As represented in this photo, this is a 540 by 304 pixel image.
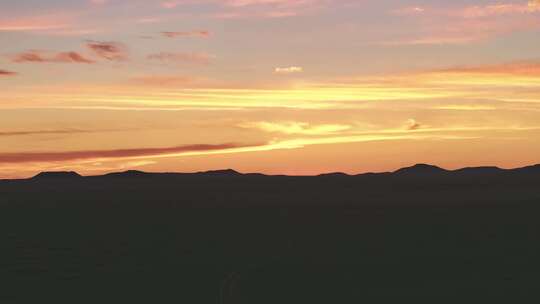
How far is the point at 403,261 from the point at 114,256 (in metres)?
14.4

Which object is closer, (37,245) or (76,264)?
(76,264)

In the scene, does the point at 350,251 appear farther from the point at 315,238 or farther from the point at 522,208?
the point at 522,208

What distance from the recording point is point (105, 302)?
1097 inches

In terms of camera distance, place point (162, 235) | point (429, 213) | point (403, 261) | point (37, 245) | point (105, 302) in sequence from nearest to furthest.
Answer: point (105, 302), point (403, 261), point (37, 245), point (162, 235), point (429, 213)

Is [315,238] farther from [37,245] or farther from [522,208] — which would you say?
[522,208]

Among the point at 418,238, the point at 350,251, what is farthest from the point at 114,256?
the point at 418,238

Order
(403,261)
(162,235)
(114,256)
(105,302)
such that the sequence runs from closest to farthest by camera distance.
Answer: (105,302)
(403,261)
(114,256)
(162,235)

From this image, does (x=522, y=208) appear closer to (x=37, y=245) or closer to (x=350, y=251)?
(x=350, y=251)

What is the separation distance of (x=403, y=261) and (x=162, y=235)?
21.4 metres

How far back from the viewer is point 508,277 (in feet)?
105

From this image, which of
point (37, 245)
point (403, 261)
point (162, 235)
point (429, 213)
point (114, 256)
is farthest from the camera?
point (429, 213)

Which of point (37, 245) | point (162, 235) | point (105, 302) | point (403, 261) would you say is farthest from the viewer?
point (162, 235)

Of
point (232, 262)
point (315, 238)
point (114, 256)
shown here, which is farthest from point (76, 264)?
point (315, 238)

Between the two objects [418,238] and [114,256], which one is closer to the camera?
[114,256]
